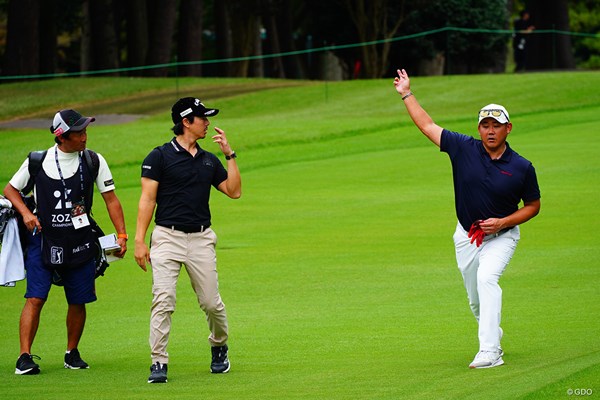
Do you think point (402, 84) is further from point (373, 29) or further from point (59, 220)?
point (373, 29)

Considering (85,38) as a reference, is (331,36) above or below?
below

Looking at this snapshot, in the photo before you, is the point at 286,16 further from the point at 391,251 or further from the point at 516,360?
the point at 516,360

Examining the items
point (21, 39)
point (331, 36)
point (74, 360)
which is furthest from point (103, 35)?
point (74, 360)

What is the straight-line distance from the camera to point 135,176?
25.9 meters

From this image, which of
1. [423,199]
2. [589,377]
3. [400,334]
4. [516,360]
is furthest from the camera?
[423,199]

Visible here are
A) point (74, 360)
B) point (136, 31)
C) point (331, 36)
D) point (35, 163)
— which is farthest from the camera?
point (136, 31)

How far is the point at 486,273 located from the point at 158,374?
8.40 ft

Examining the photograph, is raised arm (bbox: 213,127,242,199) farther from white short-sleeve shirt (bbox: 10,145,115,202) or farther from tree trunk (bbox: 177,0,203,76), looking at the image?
tree trunk (bbox: 177,0,203,76)

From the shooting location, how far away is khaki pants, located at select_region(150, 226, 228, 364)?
9.28m

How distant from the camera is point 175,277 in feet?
31.0

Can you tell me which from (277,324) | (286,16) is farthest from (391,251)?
(286,16)

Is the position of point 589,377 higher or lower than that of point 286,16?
lower

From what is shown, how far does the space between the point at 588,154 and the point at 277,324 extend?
47.7 ft

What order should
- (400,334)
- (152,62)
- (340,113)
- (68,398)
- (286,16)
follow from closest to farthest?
(68,398) < (400,334) < (340,113) < (152,62) < (286,16)
